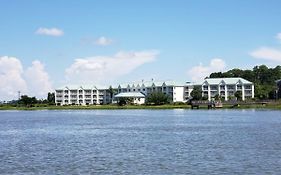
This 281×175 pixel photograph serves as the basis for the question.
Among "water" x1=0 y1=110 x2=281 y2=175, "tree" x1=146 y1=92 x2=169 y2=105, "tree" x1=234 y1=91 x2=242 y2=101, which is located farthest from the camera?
"tree" x1=234 y1=91 x2=242 y2=101

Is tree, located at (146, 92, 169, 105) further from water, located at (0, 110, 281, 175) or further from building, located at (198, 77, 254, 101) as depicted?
water, located at (0, 110, 281, 175)

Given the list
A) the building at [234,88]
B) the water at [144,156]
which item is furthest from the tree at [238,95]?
the water at [144,156]

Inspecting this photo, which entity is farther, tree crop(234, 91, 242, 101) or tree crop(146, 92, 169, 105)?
tree crop(234, 91, 242, 101)

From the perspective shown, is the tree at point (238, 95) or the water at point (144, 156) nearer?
the water at point (144, 156)

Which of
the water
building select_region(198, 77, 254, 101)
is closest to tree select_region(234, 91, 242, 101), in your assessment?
building select_region(198, 77, 254, 101)

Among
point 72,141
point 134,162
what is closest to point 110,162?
point 134,162

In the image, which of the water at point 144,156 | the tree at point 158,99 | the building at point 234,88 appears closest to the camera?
the water at point 144,156

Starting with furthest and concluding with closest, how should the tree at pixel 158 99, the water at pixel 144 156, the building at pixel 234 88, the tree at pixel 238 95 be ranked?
the building at pixel 234 88 < the tree at pixel 238 95 < the tree at pixel 158 99 < the water at pixel 144 156

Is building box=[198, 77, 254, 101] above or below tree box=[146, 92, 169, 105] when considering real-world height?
above

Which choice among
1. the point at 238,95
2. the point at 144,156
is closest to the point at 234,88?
the point at 238,95

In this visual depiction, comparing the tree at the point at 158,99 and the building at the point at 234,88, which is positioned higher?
the building at the point at 234,88

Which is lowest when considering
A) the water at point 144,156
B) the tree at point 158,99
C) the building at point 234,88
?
the water at point 144,156

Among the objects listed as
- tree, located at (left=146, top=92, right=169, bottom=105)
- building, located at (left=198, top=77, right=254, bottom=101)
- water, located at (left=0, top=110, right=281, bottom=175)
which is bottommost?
water, located at (left=0, top=110, right=281, bottom=175)

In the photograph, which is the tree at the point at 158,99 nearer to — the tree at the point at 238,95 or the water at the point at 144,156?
the tree at the point at 238,95
